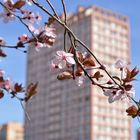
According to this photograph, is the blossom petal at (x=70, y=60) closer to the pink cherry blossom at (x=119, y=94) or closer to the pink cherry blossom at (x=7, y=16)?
the pink cherry blossom at (x=119, y=94)

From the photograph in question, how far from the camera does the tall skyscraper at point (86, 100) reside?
87.2 meters

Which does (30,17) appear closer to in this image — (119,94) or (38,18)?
(38,18)

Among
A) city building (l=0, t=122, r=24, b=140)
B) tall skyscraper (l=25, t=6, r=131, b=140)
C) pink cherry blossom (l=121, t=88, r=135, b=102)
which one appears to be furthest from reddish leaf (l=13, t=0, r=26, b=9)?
city building (l=0, t=122, r=24, b=140)

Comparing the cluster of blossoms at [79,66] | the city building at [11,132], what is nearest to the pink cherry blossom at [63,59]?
the cluster of blossoms at [79,66]

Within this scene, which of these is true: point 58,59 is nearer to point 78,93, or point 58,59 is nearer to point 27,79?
point 78,93

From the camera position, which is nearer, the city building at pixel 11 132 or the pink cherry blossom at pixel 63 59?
the pink cherry blossom at pixel 63 59

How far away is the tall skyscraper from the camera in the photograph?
87.2 m

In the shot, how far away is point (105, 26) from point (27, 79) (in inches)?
810

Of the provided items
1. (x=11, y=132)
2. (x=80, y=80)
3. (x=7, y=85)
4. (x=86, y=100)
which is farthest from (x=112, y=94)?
(x=11, y=132)

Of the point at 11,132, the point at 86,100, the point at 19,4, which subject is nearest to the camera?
the point at 19,4

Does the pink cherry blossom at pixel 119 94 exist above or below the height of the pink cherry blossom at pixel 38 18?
below

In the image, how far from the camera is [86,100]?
88.9 metres

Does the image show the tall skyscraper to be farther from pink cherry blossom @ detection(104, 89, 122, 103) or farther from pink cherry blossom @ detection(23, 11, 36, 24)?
pink cherry blossom @ detection(104, 89, 122, 103)

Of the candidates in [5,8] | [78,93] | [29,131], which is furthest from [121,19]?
[5,8]
